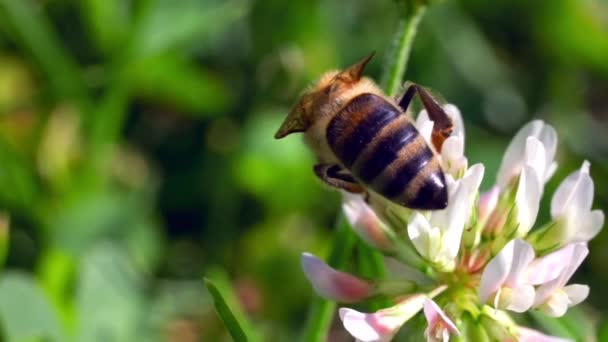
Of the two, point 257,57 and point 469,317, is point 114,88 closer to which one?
point 257,57

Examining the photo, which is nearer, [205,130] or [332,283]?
[332,283]

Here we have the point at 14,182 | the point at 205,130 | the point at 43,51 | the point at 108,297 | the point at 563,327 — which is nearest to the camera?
the point at 563,327

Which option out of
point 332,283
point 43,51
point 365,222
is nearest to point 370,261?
point 365,222

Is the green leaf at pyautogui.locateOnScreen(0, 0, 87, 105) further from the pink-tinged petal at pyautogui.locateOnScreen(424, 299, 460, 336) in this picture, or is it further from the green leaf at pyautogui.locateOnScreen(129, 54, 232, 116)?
the pink-tinged petal at pyautogui.locateOnScreen(424, 299, 460, 336)

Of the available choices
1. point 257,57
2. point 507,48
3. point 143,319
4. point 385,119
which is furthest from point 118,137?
point 385,119

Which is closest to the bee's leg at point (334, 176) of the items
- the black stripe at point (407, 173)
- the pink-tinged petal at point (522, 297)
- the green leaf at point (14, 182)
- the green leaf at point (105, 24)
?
the black stripe at point (407, 173)

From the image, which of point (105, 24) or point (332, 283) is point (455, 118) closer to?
point (332, 283)

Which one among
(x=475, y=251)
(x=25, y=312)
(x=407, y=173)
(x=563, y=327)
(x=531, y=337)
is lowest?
(x=563, y=327)

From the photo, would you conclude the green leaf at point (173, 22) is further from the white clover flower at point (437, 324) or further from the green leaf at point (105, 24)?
the white clover flower at point (437, 324)
